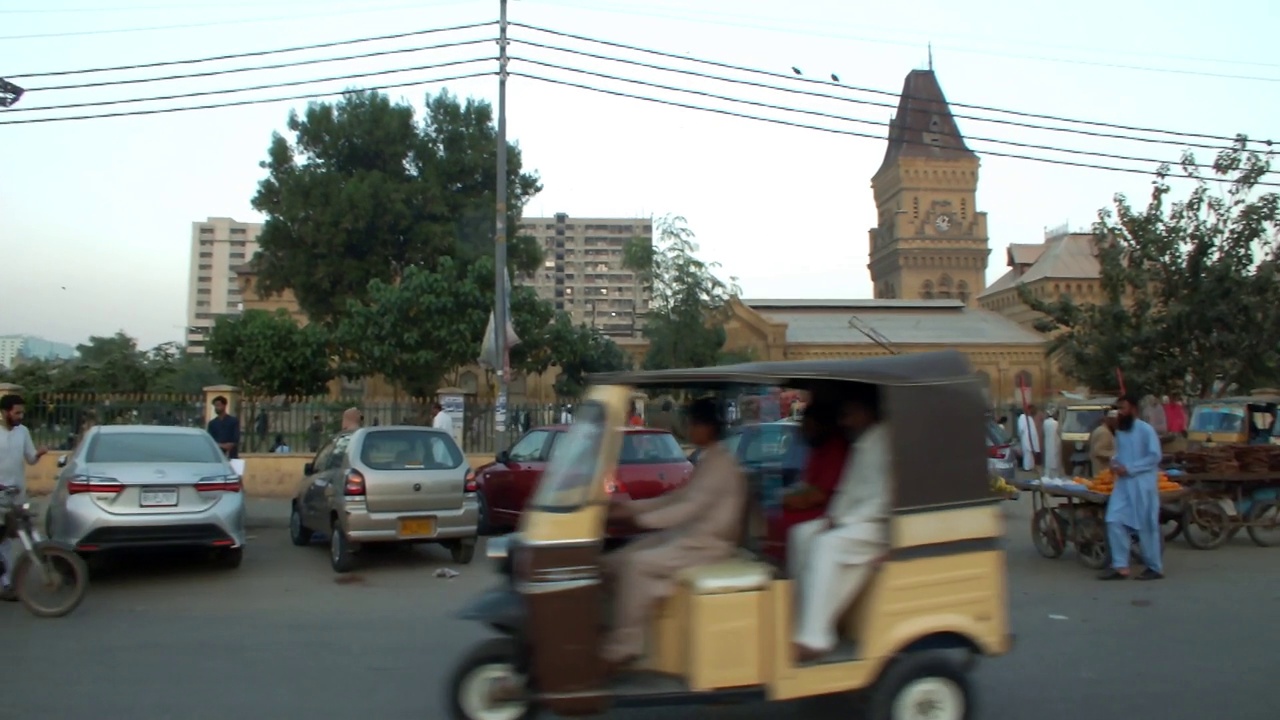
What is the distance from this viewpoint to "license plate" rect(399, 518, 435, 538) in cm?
1095

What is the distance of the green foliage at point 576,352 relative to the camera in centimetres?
3347

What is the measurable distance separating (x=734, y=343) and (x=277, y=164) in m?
23.0

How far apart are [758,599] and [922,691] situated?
1.04 metres

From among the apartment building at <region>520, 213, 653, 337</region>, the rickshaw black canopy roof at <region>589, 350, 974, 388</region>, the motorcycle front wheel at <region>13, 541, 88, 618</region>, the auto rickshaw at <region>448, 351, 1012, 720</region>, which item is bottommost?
the motorcycle front wheel at <region>13, 541, 88, 618</region>

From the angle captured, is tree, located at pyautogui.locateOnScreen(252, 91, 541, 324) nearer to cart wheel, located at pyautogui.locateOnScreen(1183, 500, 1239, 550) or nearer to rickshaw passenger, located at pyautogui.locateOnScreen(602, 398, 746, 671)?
cart wheel, located at pyautogui.locateOnScreen(1183, 500, 1239, 550)

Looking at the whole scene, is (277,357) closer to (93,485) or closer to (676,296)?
(676,296)

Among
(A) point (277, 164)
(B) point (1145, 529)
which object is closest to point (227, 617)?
(B) point (1145, 529)

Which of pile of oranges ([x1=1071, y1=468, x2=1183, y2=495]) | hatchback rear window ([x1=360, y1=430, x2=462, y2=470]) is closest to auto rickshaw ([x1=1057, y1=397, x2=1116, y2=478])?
pile of oranges ([x1=1071, y1=468, x2=1183, y2=495])

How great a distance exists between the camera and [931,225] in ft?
263

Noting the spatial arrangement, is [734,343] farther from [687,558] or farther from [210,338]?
[687,558]

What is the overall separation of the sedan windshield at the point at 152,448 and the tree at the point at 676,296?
2823 cm

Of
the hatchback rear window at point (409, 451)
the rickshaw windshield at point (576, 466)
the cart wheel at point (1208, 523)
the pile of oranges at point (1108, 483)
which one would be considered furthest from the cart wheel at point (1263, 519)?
the rickshaw windshield at point (576, 466)

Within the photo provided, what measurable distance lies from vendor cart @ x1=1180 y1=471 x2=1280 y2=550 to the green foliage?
845 inches

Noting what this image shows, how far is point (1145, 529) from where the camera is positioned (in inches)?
417
